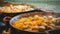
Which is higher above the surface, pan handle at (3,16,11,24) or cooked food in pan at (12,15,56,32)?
pan handle at (3,16,11,24)

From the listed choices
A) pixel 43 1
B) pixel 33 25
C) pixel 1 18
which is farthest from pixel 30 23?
pixel 43 1

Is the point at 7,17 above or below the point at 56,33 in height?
above

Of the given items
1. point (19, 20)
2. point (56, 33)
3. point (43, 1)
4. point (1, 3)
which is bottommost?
point (56, 33)

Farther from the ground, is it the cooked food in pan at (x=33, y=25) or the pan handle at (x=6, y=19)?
the pan handle at (x=6, y=19)

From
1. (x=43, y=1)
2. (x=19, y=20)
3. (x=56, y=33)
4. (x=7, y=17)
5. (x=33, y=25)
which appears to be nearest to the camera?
(x=56, y=33)

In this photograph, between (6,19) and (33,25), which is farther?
(6,19)

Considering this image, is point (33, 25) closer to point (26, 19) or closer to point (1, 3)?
point (26, 19)

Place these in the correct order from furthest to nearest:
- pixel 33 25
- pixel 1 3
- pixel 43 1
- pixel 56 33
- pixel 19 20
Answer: pixel 43 1 → pixel 1 3 → pixel 19 20 → pixel 33 25 → pixel 56 33

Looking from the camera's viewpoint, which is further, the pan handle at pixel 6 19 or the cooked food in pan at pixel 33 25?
the pan handle at pixel 6 19

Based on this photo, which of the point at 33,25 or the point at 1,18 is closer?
the point at 33,25

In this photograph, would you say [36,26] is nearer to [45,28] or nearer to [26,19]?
[45,28]

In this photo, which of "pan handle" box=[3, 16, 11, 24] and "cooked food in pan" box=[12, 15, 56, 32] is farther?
"pan handle" box=[3, 16, 11, 24]
